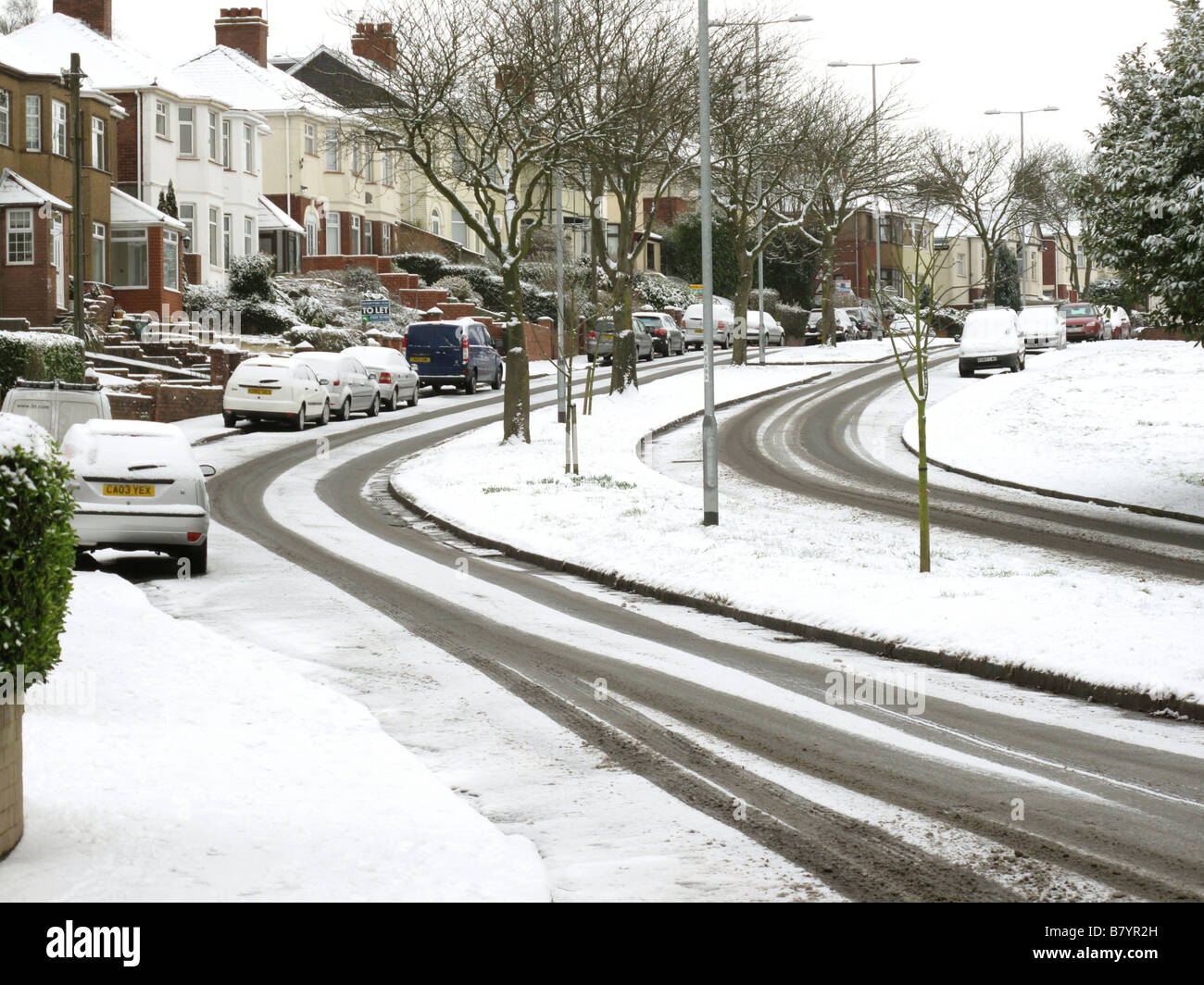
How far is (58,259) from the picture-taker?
1735 inches

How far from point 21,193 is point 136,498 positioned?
31123 mm

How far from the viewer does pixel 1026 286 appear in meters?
136

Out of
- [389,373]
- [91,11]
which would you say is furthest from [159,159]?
[389,373]

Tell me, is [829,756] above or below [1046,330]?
below

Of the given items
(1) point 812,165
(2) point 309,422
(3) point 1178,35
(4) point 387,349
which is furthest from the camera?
(1) point 812,165

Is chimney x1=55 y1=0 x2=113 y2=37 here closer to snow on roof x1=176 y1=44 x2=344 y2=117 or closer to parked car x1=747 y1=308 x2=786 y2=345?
snow on roof x1=176 y1=44 x2=344 y2=117

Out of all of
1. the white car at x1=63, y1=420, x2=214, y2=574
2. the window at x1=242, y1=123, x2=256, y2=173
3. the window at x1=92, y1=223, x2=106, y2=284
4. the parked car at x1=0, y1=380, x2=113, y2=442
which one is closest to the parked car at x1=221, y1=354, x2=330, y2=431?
the parked car at x1=0, y1=380, x2=113, y2=442

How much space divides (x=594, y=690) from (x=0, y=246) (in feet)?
125

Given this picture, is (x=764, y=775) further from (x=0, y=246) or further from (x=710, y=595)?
(x=0, y=246)

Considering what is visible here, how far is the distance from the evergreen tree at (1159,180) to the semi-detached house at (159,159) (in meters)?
34.7

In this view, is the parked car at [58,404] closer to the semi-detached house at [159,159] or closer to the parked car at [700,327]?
the semi-detached house at [159,159]

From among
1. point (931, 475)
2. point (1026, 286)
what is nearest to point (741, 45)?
point (931, 475)

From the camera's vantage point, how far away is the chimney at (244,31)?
69.4 metres

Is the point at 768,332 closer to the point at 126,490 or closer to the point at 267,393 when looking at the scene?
the point at 267,393
